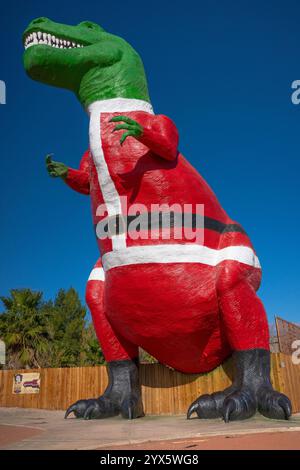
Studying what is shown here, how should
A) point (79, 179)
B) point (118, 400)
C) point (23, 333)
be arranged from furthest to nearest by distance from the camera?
1. point (23, 333)
2. point (79, 179)
3. point (118, 400)

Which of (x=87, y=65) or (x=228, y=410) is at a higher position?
(x=87, y=65)

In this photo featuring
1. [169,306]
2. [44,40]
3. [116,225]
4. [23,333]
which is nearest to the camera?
[169,306]

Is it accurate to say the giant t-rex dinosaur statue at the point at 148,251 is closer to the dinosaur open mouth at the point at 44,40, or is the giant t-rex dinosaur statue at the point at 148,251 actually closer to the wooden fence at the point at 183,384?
the dinosaur open mouth at the point at 44,40

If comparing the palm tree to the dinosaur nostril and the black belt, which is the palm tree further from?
the dinosaur nostril

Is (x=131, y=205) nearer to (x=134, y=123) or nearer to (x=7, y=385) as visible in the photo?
(x=134, y=123)

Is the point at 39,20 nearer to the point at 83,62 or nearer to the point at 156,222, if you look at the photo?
the point at 83,62

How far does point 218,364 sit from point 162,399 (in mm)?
1139

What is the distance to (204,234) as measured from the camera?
15.9ft

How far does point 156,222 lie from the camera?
476 centimetres

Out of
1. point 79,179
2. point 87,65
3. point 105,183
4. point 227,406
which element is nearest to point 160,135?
point 105,183

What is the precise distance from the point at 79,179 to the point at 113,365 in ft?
7.88

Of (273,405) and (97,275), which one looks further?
(97,275)

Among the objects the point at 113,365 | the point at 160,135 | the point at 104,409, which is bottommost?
the point at 104,409

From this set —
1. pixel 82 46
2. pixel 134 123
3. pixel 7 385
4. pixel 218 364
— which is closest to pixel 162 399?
pixel 218 364
